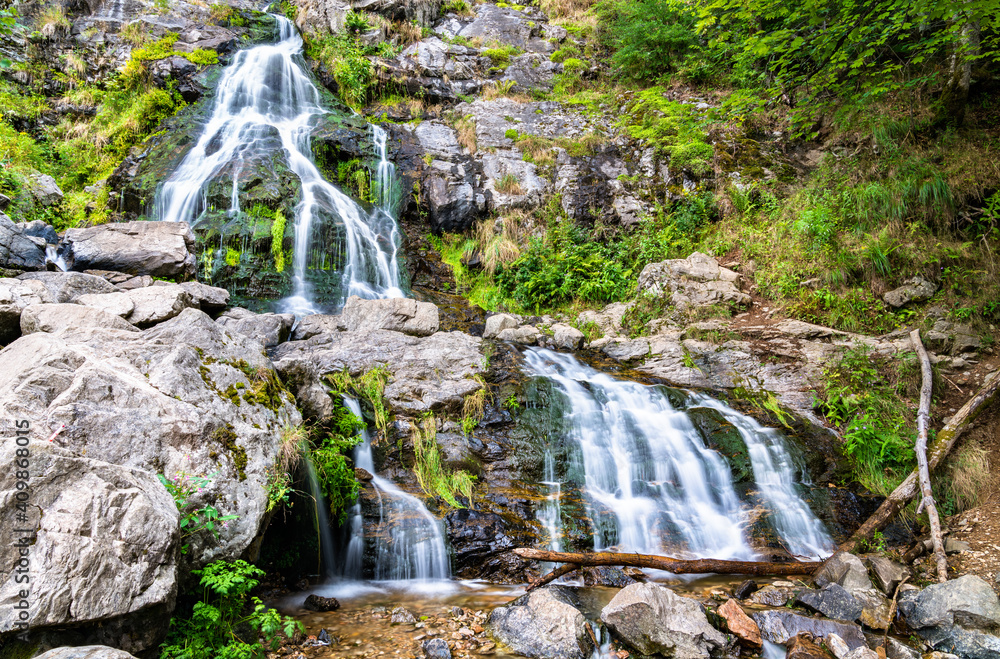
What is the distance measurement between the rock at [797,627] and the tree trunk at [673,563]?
639 millimetres

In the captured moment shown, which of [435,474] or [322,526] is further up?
[435,474]

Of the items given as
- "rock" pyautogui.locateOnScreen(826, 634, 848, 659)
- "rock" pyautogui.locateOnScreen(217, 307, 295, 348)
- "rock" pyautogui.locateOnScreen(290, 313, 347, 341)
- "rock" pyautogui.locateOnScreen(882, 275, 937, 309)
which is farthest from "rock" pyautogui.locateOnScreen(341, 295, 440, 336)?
"rock" pyautogui.locateOnScreen(882, 275, 937, 309)

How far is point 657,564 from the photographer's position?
412cm

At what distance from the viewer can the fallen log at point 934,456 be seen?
4.84 m

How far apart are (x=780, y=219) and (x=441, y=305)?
7.43 meters

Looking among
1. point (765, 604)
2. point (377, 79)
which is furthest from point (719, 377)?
point (377, 79)

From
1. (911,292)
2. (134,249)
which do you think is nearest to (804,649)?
(911,292)

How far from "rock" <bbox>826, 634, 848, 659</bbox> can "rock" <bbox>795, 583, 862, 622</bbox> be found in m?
0.35

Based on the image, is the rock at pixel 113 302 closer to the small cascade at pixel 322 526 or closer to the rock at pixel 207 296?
the rock at pixel 207 296

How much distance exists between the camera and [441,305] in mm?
10617

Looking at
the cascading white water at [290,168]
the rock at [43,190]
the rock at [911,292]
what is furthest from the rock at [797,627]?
the rock at [43,190]

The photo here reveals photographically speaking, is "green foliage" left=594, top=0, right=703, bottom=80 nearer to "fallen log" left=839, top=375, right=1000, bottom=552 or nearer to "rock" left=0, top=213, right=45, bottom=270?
"fallen log" left=839, top=375, right=1000, bottom=552

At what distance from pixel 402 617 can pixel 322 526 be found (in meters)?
1.19
